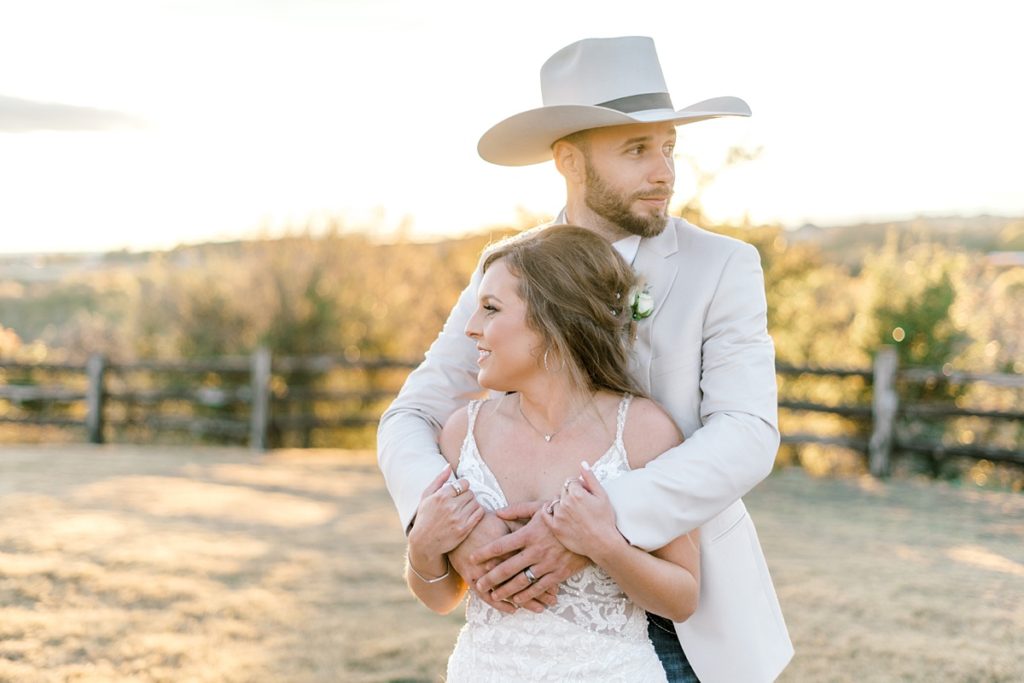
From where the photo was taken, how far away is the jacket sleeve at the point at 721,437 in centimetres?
188

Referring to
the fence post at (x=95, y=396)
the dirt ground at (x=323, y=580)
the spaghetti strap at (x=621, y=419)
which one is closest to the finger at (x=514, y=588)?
the spaghetti strap at (x=621, y=419)

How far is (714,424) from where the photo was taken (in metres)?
2.00

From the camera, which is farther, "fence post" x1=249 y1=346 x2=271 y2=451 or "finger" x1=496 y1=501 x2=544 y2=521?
"fence post" x1=249 y1=346 x2=271 y2=451

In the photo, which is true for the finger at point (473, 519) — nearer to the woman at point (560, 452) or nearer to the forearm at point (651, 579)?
the woman at point (560, 452)

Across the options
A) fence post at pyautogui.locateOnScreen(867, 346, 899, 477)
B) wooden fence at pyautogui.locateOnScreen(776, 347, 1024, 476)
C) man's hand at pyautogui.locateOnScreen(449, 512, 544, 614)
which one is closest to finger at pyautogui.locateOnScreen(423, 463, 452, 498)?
man's hand at pyautogui.locateOnScreen(449, 512, 544, 614)

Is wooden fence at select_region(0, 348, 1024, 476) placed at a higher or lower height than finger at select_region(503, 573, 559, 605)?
lower

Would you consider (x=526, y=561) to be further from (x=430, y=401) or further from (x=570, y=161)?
(x=570, y=161)

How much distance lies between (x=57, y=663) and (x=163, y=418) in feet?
28.9

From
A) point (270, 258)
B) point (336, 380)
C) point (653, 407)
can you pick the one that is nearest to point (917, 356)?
point (336, 380)

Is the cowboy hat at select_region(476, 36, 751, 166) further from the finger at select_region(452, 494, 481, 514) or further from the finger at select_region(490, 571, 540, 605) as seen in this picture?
the finger at select_region(490, 571, 540, 605)

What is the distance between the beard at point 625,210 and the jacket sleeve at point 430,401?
1.02 ft

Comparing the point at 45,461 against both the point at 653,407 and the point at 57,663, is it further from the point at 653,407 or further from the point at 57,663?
the point at 653,407

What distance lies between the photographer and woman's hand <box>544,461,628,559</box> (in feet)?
6.08

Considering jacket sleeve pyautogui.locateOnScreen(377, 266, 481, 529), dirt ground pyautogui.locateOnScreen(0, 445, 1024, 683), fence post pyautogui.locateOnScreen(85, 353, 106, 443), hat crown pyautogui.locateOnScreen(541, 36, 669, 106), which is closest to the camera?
jacket sleeve pyautogui.locateOnScreen(377, 266, 481, 529)
